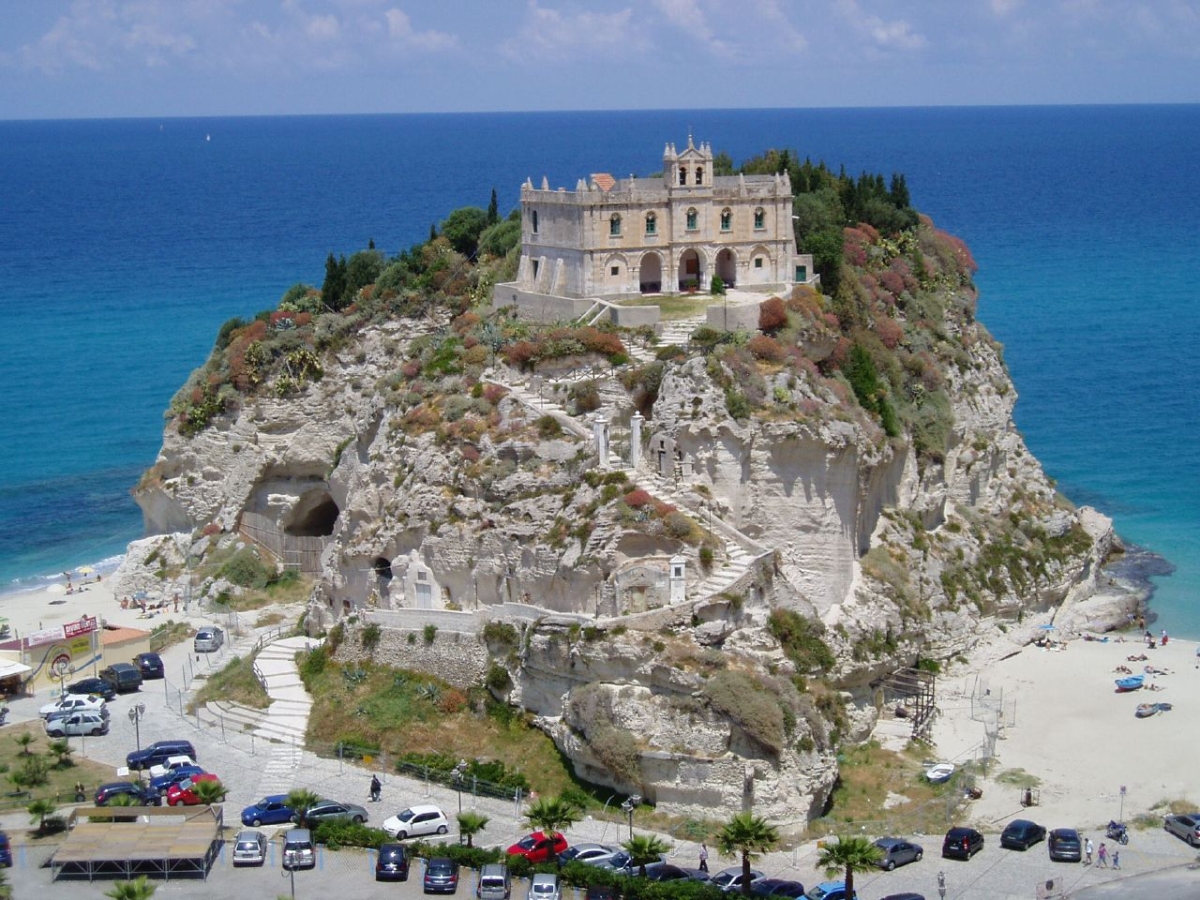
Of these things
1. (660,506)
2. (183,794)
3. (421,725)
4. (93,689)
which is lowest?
(183,794)

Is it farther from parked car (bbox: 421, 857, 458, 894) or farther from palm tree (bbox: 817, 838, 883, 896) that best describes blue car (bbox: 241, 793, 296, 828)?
palm tree (bbox: 817, 838, 883, 896)

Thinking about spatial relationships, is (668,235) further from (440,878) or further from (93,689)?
(440,878)

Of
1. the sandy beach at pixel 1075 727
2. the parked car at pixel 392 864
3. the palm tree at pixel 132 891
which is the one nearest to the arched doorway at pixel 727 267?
the sandy beach at pixel 1075 727

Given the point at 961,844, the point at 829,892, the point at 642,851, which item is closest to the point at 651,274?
the point at 961,844

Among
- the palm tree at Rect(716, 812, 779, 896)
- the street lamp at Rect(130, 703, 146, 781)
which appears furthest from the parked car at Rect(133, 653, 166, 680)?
the palm tree at Rect(716, 812, 779, 896)

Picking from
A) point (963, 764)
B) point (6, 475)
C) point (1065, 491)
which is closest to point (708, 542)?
point (963, 764)

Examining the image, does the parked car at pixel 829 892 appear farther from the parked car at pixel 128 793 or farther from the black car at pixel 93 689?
the black car at pixel 93 689
